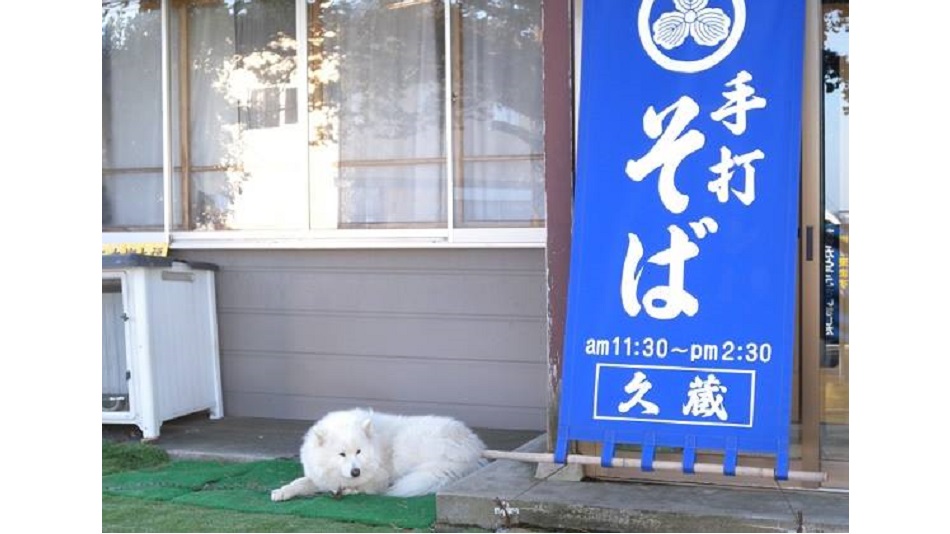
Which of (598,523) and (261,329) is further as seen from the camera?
(261,329)

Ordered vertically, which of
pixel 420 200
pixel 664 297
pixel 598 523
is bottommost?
pixel 598 523

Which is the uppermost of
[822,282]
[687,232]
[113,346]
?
[687,232]

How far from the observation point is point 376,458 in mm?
5082

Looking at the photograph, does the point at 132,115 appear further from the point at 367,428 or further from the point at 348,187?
the point at 367,428

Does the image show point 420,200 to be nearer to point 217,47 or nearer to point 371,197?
point 371,197

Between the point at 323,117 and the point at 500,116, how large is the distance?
1.41 metres

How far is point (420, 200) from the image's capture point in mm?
6797

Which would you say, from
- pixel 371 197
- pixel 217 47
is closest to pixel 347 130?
pixel 371 197

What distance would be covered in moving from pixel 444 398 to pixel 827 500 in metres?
3.09

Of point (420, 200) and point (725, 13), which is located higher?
point (725, 13)

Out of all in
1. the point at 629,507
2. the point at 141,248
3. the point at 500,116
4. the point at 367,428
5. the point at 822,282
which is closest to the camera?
the point at 629,507

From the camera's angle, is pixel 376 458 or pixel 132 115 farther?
pixel 132 115

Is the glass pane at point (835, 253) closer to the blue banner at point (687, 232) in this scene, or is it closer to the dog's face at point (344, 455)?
the blue banner at point (687, 232)

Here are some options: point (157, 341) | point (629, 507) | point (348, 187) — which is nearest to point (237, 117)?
point (348, 187)
